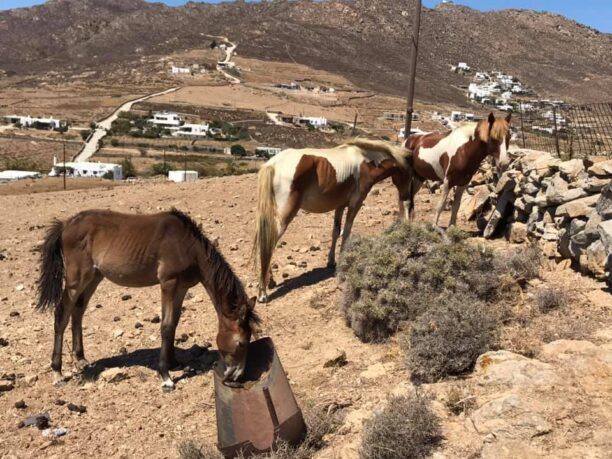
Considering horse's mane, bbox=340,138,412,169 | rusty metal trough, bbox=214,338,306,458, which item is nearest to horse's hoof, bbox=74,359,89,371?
rusty metal trough, bbox=214,338,306,458

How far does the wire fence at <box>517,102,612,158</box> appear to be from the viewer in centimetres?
921

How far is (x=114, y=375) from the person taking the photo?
241 inches

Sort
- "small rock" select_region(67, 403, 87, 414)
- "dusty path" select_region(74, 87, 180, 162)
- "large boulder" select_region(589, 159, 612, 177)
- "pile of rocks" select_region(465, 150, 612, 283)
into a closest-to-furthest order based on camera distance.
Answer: "small rock" select_region(67, 403, 87, 414) → "pile of rocks" select_region(465, 150, 612, 283) → "large boulder" select_region(589, 159, 612, 177) → "dusty path" select_region(74, 87, 180, 162)

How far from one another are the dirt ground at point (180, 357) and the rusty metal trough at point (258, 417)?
1.33 feet

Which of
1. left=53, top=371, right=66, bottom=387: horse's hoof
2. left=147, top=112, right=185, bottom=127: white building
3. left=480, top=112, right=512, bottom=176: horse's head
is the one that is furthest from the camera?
left=147, top=112, right=185, bottom=127: white building

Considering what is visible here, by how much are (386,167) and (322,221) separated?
3.30m

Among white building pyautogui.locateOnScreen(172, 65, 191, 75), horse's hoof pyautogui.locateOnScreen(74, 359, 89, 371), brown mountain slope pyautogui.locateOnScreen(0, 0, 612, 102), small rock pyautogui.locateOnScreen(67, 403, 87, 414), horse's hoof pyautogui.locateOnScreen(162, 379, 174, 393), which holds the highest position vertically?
brown mountain slope pyautogui.locateOnScreen(0, 0, 612, 102)

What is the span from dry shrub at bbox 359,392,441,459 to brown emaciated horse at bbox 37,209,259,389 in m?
2.29

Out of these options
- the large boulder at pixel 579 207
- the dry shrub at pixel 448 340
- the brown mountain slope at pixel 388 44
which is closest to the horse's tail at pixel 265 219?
the dry shrub at pixel 448 340

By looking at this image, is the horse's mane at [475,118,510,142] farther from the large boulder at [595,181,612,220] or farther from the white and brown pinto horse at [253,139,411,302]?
the large boulder at [595,181,612,220]

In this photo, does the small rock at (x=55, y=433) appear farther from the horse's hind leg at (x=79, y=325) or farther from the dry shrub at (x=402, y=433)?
the dry shrub at (x=402, y=433)

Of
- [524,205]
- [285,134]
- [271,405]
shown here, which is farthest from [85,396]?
[285,134]

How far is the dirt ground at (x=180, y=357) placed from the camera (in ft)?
16.5

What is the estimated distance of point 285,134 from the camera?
80.7m
